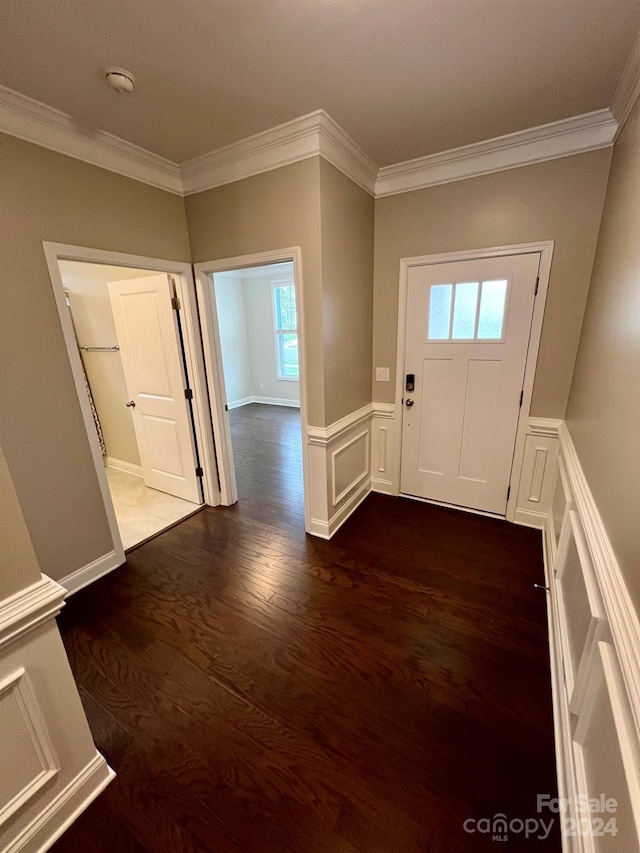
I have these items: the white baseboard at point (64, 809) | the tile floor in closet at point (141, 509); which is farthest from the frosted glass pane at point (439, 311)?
the white baseboard at point (64, 809)

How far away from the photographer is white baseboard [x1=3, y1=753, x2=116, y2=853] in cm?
106

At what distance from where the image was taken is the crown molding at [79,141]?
65.1 inches

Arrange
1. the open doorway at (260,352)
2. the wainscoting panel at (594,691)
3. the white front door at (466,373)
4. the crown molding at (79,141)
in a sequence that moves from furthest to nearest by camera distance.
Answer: the open doorway at (260,352), the white front door at (466,373), the crown molding at (79,141), the wainscoting panel at (594,691)

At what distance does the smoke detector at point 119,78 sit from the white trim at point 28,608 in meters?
2.07

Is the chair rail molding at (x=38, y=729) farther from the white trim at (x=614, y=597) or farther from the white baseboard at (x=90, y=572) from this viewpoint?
the white trim at (x=614, y=597)

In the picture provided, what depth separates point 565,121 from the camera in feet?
6.45

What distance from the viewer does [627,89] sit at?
63.3 inches

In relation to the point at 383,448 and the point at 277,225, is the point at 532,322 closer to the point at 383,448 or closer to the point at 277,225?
the point at 383,448

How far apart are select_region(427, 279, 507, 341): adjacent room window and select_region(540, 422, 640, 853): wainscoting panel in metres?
1.27

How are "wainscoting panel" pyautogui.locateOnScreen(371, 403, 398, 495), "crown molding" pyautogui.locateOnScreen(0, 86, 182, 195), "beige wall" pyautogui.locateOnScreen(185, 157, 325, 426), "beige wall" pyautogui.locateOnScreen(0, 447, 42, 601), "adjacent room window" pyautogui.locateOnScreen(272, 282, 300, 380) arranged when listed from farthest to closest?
"adjacent room window" pyautogui.locateOnScreen(272, 282, 300, 380)
"wainscoting panel" pyautogui.locateOnScreen(371, 403, 398, 495)
"beige wall" pyautogui.locateOnScreen(185, 157, 325, 426)
"crown molding" pyautogui.locateOnScreen(0, 86, 182, 195)
"beige wall" pyautogui.locateOnScreen(0, 447, 42, 601)

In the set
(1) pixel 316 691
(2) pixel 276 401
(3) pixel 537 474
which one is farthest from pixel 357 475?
(2) pixel 276 401

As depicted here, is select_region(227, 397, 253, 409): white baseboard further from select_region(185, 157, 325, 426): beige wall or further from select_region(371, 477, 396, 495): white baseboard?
select_region(185, 157, 325, 426): beige wall

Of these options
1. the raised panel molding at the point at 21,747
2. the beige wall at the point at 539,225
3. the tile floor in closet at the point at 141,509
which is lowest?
the tile floor in closet at the point at 141,509

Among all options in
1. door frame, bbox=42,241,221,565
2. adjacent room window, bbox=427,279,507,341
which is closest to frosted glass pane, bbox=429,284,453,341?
adjacent room window, bbox=427,279,507,341
